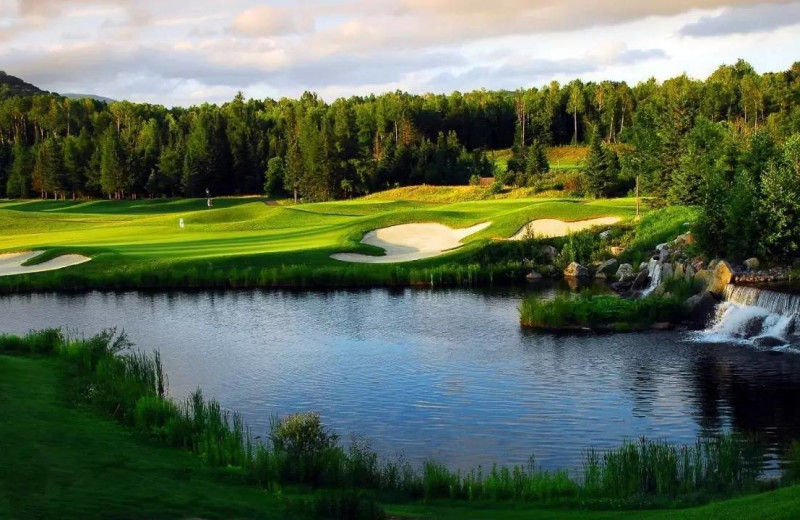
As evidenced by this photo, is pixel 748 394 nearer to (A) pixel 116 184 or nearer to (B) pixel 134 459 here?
(B) pixel 134 459

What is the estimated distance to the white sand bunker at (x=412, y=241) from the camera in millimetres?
52562

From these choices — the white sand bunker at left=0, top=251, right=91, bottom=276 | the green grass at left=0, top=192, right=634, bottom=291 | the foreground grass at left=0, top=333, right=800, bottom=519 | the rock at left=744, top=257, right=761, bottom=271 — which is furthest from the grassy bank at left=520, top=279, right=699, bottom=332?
the white sand bunker at left=0, top=251, right=91, bottom=276

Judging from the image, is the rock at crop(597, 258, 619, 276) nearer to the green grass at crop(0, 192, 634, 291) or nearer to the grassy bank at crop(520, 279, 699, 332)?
the green grass at crop(0, 192, 634, 291)

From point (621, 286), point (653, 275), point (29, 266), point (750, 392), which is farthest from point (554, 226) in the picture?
point (29, 266)

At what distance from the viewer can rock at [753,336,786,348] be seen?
30386mm

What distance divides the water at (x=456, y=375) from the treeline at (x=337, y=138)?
1877 inches

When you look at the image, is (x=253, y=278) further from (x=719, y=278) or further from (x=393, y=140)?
(x=393, y=140)

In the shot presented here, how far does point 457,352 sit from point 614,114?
106151 mm

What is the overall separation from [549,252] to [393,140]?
63459 mm

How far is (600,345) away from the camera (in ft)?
104

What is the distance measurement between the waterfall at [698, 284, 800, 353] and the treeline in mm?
45891

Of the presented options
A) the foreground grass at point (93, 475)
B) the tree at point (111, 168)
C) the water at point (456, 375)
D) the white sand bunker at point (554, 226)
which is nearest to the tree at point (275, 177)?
the tree at point (111, 168)

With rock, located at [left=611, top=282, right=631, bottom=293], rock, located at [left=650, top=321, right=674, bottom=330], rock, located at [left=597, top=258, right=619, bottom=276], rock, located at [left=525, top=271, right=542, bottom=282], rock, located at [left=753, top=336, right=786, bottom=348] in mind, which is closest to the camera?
rock, located at [left=753, top=336, right=786, bottom=348]

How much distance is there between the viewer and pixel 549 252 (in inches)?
2048
